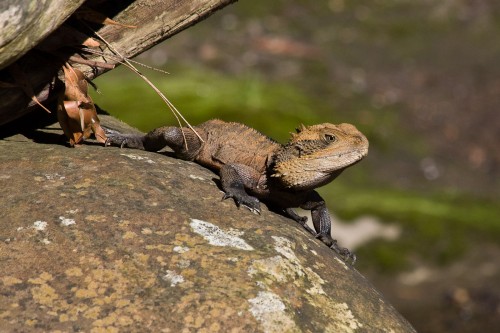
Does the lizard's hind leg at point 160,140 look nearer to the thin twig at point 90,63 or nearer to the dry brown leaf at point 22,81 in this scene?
the thin twig at point 90,63

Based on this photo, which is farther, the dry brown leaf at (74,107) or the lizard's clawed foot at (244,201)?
the dry brown leaf at (74,107)

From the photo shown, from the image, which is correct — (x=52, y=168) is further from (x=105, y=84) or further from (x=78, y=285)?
(x=105, y=84)

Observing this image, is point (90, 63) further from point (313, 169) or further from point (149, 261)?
point (149, 261)

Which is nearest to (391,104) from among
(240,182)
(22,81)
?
(240,182)

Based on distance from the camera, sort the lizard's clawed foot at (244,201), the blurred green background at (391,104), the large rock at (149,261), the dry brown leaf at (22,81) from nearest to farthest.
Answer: the large rock at (149,261), the lizard's clawed foot at (244,201), the dry brown leaf at (22,81), the blurred green background at (391,104)

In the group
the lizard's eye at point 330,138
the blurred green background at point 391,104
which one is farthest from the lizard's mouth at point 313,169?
the blurred green background at point 391,104

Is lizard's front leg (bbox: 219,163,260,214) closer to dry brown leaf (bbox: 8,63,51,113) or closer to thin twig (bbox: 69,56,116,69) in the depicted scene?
thin twig (bbox: 69,56,116,69)

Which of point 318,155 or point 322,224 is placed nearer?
point 318,155
